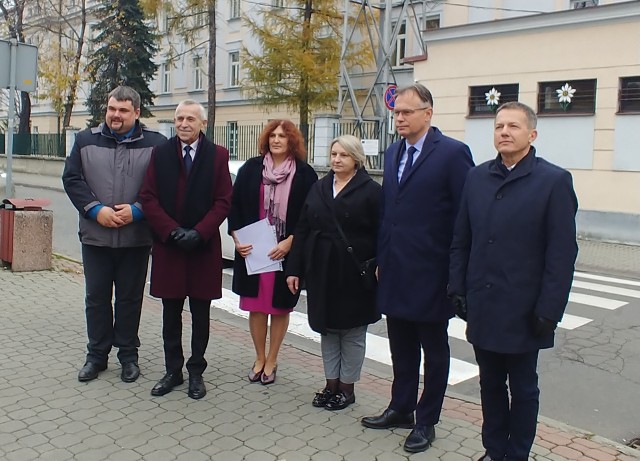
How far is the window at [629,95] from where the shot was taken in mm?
14227

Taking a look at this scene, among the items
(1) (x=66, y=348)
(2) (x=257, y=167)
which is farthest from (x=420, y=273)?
(1) (x=66, y=348)

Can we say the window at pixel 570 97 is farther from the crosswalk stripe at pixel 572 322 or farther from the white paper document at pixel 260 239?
the white paper document at pixel 260 239

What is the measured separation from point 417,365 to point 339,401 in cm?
67

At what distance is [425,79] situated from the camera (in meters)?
18.1

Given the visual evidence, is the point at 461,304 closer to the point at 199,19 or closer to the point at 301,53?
the point at 301,53

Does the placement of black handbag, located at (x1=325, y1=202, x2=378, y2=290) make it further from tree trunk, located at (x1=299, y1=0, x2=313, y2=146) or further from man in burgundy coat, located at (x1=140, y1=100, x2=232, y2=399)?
tree trunk, located at (x1=299, y1=0, x2=313, y2=146)

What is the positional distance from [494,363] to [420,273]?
648 millimetres

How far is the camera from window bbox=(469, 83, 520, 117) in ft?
54.0

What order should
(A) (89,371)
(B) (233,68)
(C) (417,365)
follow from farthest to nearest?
(B) (233,68)
(A) (89,371)
(C) (417,365)

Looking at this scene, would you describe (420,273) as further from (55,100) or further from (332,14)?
(55,100)

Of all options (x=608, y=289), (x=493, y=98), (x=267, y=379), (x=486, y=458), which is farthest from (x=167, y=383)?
(x=493, y=98)

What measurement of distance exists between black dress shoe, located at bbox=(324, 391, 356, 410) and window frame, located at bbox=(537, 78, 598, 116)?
1265cm

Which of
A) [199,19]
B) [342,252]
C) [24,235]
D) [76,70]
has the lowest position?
[24,235]

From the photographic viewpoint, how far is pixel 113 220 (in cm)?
455
